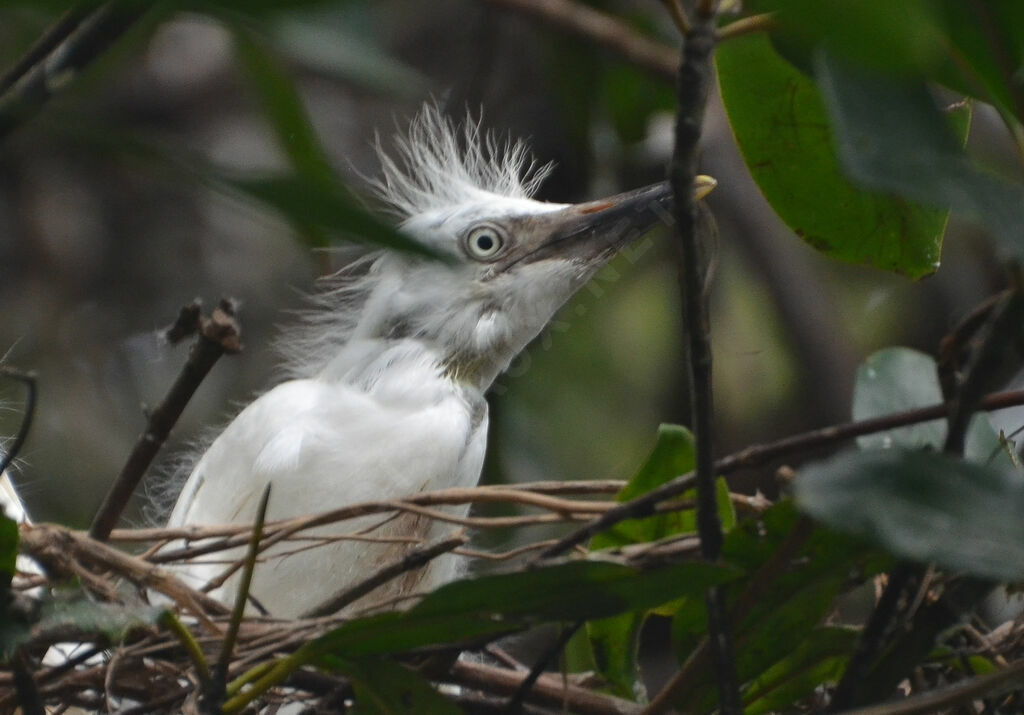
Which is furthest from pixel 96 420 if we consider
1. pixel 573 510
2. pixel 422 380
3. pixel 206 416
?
pixel 573 510

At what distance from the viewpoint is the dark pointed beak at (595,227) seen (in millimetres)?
2150

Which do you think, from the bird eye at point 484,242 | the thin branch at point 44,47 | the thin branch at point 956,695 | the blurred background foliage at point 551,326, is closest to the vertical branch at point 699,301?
the thin branch at point 956,695

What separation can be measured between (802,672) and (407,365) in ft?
3.04

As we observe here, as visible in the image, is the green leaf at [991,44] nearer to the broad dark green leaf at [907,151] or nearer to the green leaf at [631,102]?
the broad dark green leaf at [907,151]

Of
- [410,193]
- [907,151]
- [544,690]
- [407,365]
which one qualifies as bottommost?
[544,690]

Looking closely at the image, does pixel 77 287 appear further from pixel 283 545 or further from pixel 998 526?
pixel 998 526

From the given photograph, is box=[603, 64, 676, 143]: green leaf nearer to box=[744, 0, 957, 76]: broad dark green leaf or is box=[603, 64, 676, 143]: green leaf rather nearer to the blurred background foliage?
the blurred background foliage

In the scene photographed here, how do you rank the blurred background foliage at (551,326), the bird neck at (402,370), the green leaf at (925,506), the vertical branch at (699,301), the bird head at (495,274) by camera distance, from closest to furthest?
the green leaf at (925,506), the vertical branch at (699,301), the bird neck at (402,370), the bird head at (495,274), the blurred background foliage at (551,326)

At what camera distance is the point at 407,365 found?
2.09m

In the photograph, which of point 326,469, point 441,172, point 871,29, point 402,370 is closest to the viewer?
point 871,29

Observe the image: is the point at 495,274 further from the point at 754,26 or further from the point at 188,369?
the point at 754,26

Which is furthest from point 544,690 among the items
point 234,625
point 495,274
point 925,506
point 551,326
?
point 551,326

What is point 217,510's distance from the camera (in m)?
1.93

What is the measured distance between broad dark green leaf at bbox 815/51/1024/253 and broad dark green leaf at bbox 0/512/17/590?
2.49 feet
